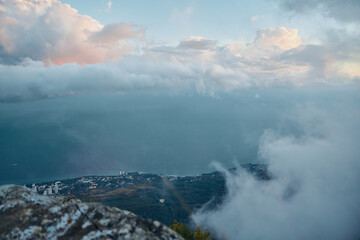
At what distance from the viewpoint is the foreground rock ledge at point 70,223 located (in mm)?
8070

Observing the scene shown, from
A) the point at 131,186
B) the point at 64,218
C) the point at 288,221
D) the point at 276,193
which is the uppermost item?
the point at 64,218

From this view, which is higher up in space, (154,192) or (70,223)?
(70,223)

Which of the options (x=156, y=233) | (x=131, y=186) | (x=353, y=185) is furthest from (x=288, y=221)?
(x=156, y=233)

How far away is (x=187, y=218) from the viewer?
8494 centimetres

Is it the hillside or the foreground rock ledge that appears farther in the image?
the hillside

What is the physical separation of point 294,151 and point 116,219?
678 ft

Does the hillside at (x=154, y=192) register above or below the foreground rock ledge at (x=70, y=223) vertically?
below

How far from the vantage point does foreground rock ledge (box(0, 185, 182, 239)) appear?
807cm

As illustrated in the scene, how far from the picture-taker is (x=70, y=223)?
28.2 ft

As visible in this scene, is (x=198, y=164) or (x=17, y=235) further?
(x=198, y=164)

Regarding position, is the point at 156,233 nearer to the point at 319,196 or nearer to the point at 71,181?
the point at 71,181

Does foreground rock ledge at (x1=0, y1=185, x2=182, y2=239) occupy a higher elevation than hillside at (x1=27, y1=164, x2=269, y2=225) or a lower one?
higher

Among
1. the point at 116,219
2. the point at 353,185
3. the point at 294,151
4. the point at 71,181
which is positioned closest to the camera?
the point at 116,219

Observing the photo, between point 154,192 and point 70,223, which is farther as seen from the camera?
point 154,192
